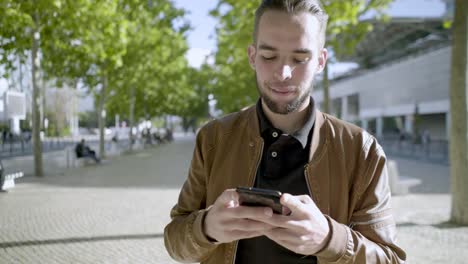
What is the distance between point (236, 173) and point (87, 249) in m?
5.44

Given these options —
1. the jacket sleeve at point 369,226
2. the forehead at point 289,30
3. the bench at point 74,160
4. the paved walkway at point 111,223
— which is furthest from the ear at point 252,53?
the bench at point 74,160

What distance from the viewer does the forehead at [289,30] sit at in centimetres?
188

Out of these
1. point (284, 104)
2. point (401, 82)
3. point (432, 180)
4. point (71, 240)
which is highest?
point (401, 82)

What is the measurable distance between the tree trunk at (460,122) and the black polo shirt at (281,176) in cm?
729

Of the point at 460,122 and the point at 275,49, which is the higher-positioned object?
the point at 275,49

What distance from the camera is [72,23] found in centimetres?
1469

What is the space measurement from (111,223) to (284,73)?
291 inches

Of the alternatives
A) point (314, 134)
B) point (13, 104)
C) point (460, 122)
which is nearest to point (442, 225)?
point (460, 122)

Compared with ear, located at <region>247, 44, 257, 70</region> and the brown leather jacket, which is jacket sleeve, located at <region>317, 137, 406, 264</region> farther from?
ear, located at <region>247, 44, 257, 70</region>

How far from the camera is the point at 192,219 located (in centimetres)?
191

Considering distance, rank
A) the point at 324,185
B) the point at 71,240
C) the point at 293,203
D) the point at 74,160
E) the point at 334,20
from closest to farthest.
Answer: the point at 293,203 < the point at 324,185 < the point at 71,240 < the point at 334,20 < the point at 74,160

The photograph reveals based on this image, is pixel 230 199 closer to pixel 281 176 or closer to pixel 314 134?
pixel 281 176

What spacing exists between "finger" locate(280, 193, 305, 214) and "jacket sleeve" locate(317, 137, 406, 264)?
21 cm

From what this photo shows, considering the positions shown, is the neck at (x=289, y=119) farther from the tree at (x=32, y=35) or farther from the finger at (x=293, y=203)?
the tree at (x=32, y=35)
